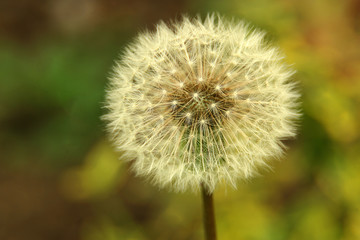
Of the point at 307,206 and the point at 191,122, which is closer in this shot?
the point at 191,122

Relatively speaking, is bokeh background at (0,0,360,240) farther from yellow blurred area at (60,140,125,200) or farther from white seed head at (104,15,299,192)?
white seed head at (104,15,299,192)

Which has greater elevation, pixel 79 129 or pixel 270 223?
pixel 79 129

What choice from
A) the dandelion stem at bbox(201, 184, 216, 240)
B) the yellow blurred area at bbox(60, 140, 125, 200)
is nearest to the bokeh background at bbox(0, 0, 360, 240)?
the yellow blurred area at bbox(60, 140, 125, 200)

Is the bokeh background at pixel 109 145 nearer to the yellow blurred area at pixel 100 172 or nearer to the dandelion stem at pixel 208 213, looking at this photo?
the yellow blurred area at pixel 100 172

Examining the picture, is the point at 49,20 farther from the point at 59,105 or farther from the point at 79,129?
the point at 79,129

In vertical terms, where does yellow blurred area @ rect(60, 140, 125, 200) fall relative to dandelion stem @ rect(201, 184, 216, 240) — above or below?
above

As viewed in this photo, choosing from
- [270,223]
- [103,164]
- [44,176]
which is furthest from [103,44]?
[270,223]

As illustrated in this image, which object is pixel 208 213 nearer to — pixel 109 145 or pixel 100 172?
pixel 100 172
